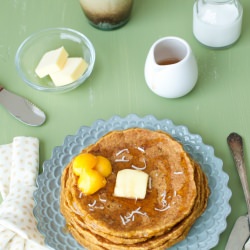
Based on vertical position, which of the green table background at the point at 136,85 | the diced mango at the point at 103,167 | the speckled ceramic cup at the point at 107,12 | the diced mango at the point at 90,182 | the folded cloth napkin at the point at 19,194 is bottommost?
the folded cloth napkin at the point at 19,194

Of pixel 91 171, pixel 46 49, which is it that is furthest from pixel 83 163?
pixel 46 49

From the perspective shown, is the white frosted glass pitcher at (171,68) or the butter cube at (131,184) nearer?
the butter cube at (131,184)

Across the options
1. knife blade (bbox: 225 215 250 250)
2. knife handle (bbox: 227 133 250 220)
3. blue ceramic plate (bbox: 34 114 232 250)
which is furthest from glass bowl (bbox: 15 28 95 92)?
knife blade (bbox: 225 215 250 250)

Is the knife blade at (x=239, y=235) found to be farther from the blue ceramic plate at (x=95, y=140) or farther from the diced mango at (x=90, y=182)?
the diced mango at (x=90, y=182)

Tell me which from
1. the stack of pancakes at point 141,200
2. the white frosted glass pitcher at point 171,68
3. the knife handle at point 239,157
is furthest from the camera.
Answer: the white frosted glass pitcher at point 171,68

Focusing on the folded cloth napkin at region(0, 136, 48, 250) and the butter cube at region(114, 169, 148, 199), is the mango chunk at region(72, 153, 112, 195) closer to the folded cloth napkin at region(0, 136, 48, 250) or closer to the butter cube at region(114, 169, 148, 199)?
the butter cube at region(114, 169, 148, 199)

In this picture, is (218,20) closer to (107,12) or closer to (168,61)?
(168,61)

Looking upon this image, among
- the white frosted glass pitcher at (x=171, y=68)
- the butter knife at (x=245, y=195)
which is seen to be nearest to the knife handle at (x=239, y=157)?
the butter knife at (x=245, y=195)

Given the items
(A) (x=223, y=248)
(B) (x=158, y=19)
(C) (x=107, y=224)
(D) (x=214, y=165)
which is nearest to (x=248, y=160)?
(D) (x=214, y=165)
